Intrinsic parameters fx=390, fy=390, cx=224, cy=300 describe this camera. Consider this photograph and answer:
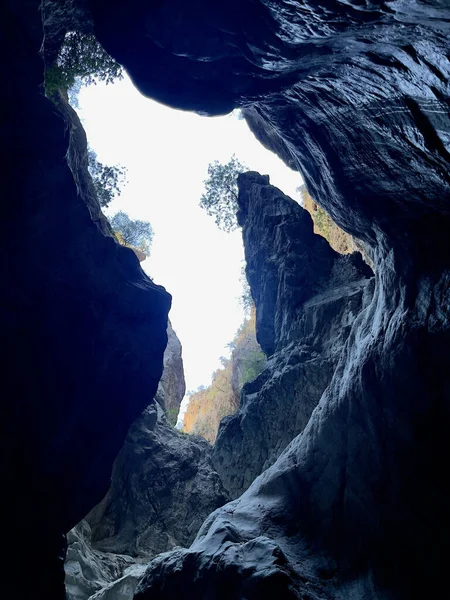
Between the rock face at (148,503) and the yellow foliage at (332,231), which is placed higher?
the yellow foliage at (332,231)

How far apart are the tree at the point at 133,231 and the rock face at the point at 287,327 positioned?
603 inches

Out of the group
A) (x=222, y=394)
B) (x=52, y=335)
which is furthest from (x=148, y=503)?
(x=222, y=394)

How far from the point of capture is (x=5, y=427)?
9352mm

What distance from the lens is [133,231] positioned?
3306 centimetres

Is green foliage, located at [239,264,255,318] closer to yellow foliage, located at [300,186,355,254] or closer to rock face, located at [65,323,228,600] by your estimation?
yellow foliage, located at [300,186,355,254]

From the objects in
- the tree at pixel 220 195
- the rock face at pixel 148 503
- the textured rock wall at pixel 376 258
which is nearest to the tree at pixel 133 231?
the tree at pixel 220 195

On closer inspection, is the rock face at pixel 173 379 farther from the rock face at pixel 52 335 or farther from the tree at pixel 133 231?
the rock face at pixel 52 335

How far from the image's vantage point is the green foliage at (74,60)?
1308 cm

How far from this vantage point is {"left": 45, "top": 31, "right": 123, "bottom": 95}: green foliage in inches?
515

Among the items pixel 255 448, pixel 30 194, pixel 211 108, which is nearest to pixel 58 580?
pixel 255 448

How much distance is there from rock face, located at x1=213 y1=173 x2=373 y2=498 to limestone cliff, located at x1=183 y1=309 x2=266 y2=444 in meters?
12.4

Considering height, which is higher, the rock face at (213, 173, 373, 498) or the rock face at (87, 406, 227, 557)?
the rock face at (213, 173, 373, 498)

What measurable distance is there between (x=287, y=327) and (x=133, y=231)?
20.9 metres

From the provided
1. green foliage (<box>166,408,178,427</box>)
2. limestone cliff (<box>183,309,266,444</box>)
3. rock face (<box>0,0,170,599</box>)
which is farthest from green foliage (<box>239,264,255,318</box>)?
rock face (<box>0,0,170,599</box>)
